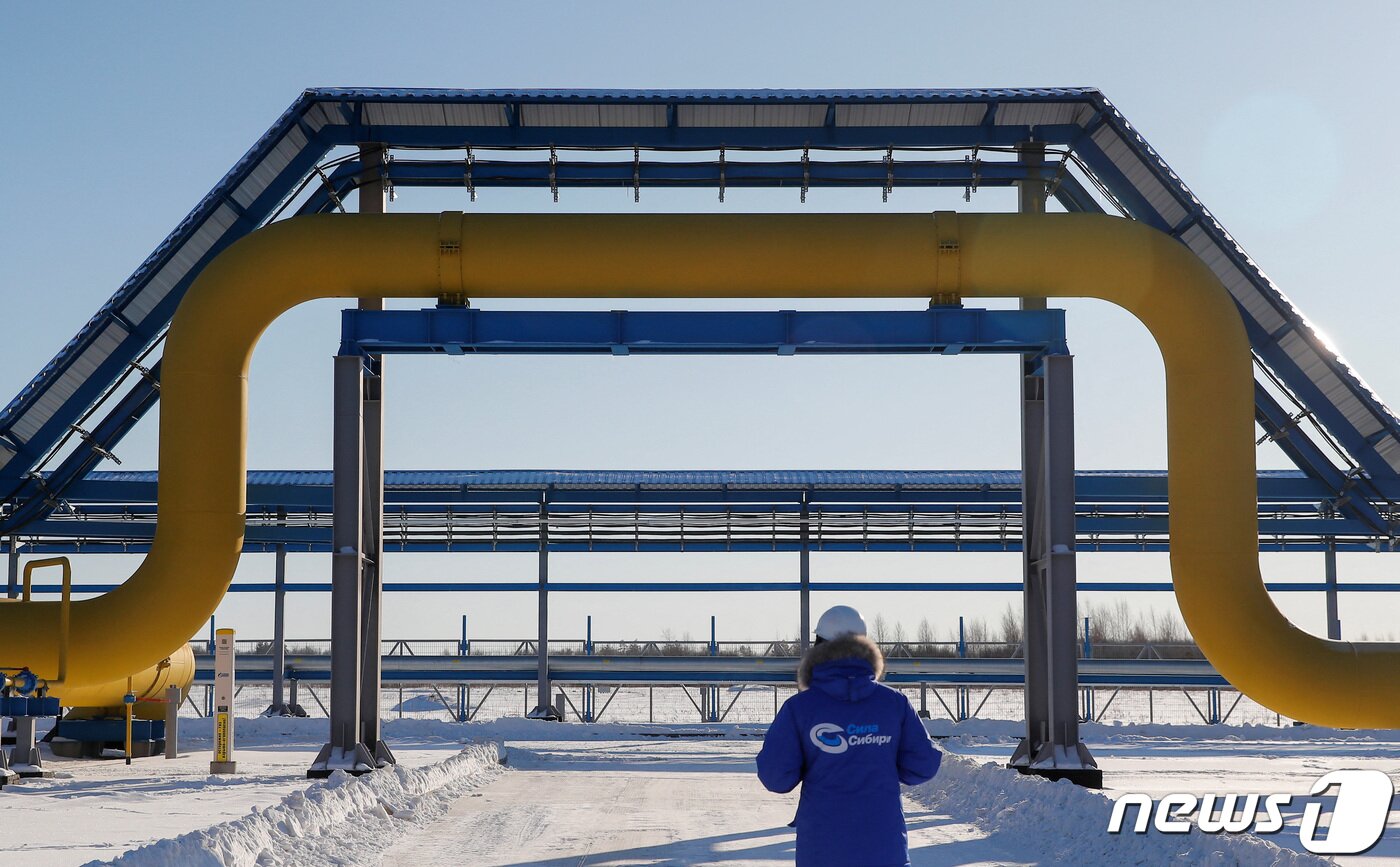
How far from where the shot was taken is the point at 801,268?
1598 cm

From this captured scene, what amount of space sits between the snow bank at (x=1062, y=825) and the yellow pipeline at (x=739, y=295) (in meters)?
2.79

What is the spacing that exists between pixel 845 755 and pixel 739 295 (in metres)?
11.7

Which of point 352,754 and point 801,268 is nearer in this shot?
point 801,268

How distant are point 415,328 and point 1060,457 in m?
8.75

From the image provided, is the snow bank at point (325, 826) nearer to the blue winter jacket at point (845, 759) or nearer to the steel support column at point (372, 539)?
the steel support column at point (372, 539)

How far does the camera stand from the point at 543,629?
33562 millimetres

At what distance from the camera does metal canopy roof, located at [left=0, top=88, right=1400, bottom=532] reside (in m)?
18.8

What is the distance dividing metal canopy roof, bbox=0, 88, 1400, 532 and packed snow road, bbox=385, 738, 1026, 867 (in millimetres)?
8270

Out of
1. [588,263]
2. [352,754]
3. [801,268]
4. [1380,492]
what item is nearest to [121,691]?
[352,754]

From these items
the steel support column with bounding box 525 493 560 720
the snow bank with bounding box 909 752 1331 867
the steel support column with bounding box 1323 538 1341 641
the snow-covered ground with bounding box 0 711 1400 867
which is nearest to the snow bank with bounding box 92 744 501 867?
the snow-covered ground with bounding box 0 711 1400 867

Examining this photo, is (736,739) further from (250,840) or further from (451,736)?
(250,840)

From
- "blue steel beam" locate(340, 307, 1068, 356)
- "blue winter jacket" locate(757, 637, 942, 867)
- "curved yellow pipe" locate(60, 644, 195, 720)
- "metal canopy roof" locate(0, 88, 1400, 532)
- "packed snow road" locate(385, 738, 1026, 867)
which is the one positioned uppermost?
"metal canopy roof" locate(0, 88, 1400, 532)

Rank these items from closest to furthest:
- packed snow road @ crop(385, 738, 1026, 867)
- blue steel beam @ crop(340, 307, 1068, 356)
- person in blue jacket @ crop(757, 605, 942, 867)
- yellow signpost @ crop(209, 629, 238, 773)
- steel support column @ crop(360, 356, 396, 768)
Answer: person in blue jacket @ crop(757, 605, 942, 867), packed snow road @ crop(385, 738, 1026, 867), blue steel beam @ crop(340, 307, 1068, 356), steel support column @ crop(360, 356, 396, 768), yellow signpost @ crop(209, 629, 238, 773)

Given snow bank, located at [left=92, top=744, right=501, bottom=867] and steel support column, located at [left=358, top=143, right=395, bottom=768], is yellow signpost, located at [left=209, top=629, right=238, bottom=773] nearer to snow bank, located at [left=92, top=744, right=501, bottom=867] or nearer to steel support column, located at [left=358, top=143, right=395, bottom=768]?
steel support column, located at [left=358, top=143, right=395, bottom=768]
